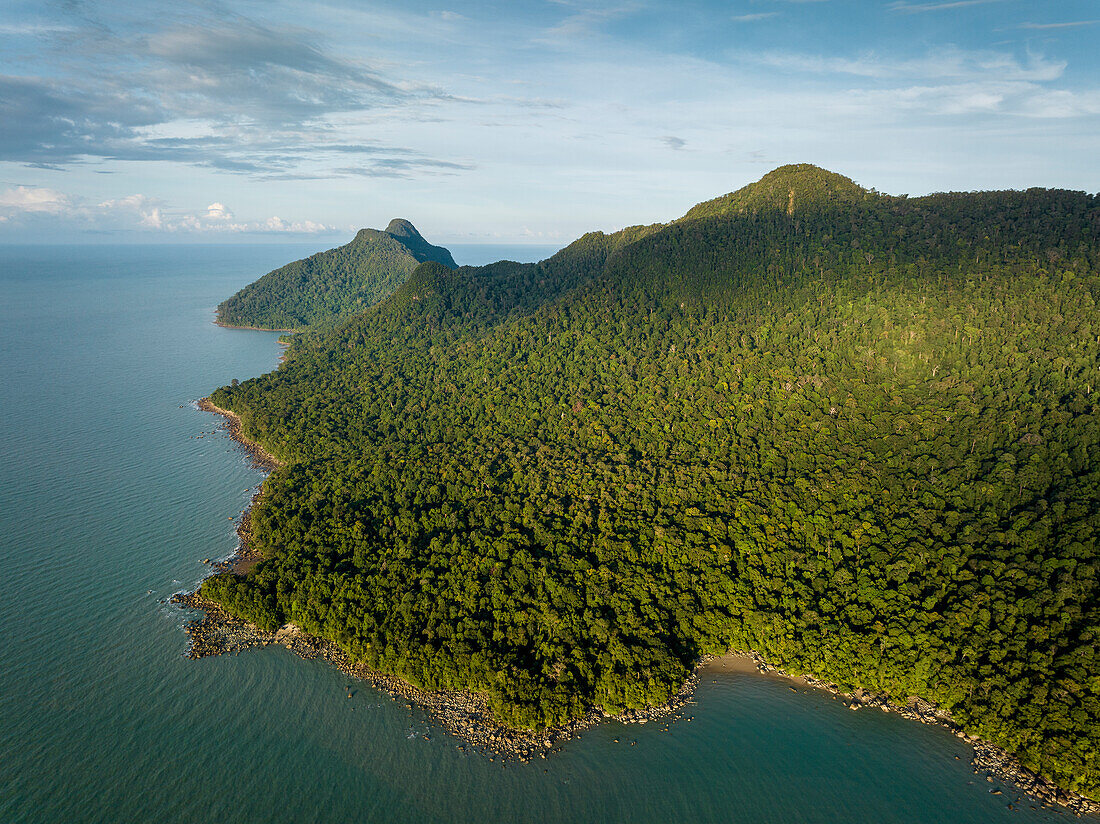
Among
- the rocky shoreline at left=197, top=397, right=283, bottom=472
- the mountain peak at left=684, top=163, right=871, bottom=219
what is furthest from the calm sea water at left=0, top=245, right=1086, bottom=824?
the mountain peak at left=684, top=163, right=871, bottom=219

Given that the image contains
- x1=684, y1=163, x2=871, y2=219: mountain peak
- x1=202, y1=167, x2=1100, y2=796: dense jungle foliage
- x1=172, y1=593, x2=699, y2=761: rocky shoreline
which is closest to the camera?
x1=172, y1=593, x2=699, y2=761: rocky shoreline

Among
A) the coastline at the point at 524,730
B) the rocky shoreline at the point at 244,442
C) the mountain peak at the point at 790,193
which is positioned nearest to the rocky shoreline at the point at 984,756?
the coastline at the point at 524,730

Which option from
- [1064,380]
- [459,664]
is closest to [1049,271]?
[1064,380]

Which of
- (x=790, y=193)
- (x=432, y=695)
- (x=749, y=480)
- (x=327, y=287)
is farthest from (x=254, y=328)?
Result: (x=432, y=695)

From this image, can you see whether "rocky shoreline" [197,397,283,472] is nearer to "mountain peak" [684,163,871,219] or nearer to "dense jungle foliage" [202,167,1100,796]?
"dense jungle foliage" [202,167,1100,796]

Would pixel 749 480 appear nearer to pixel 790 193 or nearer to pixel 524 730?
pixel 524 730

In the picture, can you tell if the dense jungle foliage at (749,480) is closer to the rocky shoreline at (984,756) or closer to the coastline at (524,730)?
the rocky shoreline at (984,756)
